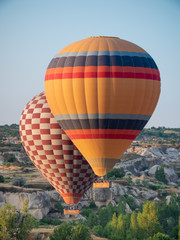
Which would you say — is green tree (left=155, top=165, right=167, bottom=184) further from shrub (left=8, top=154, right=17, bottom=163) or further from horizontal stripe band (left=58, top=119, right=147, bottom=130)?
horizontal stripe band (left=58, top=119, right=147, bottom=130)

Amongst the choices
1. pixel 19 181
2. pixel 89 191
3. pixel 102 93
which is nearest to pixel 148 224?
pixel 19 181

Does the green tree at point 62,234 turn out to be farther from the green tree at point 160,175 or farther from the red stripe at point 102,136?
the green tree at point 160,175

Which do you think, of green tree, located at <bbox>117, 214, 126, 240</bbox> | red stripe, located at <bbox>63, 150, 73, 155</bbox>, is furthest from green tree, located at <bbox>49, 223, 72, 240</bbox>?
green tree, located at <bbox>117, 214, 126, 240</bbox>

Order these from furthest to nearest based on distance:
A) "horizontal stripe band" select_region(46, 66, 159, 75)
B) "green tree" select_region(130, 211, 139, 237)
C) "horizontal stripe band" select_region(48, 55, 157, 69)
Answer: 1. "green tree" select_region(130, 211, 139, 237)
2. "horizontal stripe band" select_region(48, 55, 157, 69)
3. "horizontal stripe band" select_region(46, 66, 159, 75)

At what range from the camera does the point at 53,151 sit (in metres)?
55.5

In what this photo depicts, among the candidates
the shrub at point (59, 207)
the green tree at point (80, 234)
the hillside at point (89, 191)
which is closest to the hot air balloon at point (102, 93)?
the green tree at point (80, 234)

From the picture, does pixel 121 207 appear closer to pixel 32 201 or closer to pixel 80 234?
pixel 32 201

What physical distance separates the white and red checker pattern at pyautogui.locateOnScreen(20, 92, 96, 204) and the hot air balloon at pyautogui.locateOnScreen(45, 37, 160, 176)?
4563 mm

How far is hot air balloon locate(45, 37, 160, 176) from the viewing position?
47344 mm

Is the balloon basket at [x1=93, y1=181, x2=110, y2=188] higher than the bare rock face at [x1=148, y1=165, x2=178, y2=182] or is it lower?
lower

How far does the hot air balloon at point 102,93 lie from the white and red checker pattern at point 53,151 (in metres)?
4.56

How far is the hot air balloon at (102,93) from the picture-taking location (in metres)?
47.3

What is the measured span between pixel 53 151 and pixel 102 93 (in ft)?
33.0

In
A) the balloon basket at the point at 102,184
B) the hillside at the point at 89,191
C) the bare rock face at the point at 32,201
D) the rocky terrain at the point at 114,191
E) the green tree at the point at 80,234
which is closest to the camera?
the balloon basket at the point at 102,184
